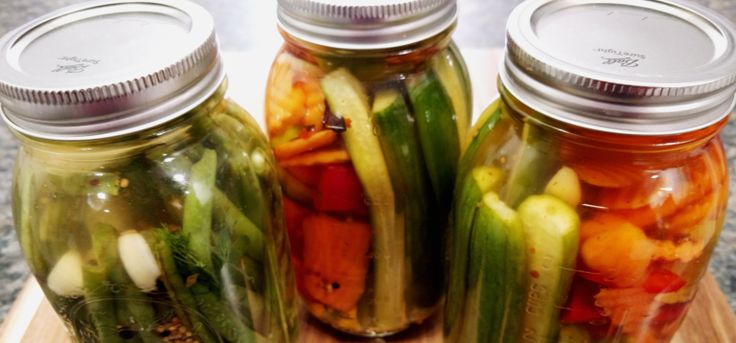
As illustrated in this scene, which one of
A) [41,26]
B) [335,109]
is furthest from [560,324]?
[41,26]

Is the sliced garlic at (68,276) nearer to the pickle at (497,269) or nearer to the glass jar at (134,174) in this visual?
the glass jar at (134,174)

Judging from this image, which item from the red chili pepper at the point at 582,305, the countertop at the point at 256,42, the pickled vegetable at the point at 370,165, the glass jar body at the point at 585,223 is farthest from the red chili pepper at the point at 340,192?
the countertop at the point at 256,42

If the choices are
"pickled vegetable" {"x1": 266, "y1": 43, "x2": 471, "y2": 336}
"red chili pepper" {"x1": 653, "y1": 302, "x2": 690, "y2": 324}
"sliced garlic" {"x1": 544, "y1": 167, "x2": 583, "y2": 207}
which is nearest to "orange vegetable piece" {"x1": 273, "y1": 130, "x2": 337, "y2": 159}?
"pickled vegetable" {"x1": 266, "y1": 43, "x2": 471, "y2": 336}

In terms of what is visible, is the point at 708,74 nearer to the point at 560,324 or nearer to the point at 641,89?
the point at 641,89

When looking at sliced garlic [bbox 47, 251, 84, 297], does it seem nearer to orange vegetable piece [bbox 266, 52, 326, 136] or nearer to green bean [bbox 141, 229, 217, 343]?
green bean [bbox 141, 229, 217, 343]

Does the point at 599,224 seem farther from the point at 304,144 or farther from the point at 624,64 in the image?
the point at 304,144
